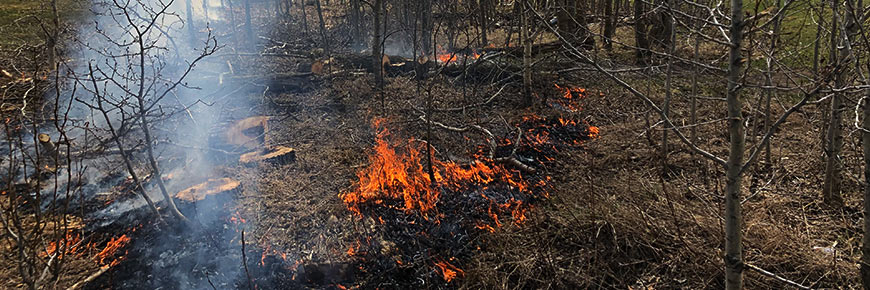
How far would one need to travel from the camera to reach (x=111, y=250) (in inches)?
206

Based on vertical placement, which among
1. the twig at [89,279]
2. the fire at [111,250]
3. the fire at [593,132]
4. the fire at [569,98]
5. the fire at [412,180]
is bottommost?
the twig at [89,279]

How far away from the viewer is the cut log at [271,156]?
24.2ft

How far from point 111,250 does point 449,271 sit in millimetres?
3953

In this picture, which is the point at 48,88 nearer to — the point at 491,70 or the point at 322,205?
the point at 322,205

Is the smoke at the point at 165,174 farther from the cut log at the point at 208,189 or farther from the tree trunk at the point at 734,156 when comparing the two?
the tree trunk at the point at 734,156

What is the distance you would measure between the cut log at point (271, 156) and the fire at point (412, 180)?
1.41 m

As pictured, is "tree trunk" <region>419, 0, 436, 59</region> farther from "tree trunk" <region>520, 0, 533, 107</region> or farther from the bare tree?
the bare tree

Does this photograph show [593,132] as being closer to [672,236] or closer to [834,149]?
[834,149]

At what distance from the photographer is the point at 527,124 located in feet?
27.8

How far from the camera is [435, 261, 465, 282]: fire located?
4688 millimetres

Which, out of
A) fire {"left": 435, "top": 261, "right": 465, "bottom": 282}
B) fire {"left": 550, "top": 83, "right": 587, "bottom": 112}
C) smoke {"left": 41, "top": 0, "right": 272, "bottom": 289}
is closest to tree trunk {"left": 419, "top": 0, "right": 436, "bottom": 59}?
fire {"left": 550, "top": 83, "right": 587, "bottom": 112}

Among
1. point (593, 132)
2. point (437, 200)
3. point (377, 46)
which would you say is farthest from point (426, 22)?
point (437, 200)

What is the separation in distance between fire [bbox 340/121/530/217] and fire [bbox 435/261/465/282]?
945mm

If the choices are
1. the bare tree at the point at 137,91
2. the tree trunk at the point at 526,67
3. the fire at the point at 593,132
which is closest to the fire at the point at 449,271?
the bare tree at the point at 137,91
